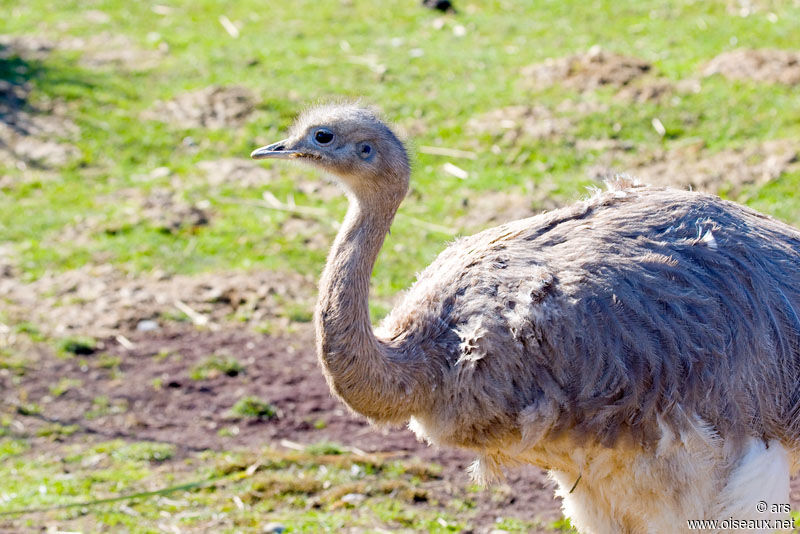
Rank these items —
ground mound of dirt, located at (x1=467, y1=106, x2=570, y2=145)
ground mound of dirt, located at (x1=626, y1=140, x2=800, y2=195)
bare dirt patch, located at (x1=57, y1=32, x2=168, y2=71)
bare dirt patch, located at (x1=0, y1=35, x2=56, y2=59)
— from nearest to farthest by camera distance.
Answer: ground mound of dirt, located at (x1=626, y1=140, x2=800, y2=195), ground mound of dirt, located at (x1=467, y1=106, x2=570, y2=145), bare dirt patch, located at (x1=57, y1=32, x2=168, y2=71), bare dirt patch, located at (x1=0, y1=35, x2=56, y2=59)

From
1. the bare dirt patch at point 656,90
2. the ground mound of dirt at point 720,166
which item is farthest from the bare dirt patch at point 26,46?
the ground mound of dirt at point 720,166

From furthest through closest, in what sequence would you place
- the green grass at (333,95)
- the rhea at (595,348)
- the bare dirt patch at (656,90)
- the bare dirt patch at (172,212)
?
the bare dirt patch at (656,90) < the bare dirt patch at (172,212) < the green grass at (333,95) < the rhea at (595,348)

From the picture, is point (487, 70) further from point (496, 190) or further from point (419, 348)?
point (419, 348)

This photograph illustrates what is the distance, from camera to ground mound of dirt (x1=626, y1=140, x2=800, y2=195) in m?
8.65

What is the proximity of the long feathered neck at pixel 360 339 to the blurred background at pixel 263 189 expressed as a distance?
56 cm

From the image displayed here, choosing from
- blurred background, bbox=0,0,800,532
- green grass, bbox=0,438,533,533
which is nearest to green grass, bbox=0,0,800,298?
blurred background, bbox=0,0,800,532

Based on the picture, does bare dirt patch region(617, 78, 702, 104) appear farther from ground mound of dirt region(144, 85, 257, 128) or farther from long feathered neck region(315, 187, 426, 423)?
long feathered neck region(315, 187, 426, 423)

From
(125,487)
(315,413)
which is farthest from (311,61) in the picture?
(125,487)

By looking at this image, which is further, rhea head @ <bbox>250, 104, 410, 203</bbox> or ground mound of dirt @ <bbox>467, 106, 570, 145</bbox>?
ground mound of dirt @ <bbox>467, 106, 570, 145</bbox>

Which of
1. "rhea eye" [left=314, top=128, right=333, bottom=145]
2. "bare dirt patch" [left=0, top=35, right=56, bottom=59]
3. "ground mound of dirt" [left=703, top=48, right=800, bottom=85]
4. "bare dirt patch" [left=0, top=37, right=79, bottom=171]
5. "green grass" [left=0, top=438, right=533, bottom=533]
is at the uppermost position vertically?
"rhea eye" [left=314, top=128, right=333, bottom=145]

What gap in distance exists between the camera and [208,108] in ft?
37.2

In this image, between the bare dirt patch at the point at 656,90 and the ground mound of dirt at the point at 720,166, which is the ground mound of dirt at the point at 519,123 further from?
the ground mound of dirt at the point at 720,166

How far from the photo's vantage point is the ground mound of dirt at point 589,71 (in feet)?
34.9

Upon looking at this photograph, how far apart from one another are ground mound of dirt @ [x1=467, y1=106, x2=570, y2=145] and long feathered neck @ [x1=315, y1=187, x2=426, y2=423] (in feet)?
18.3
